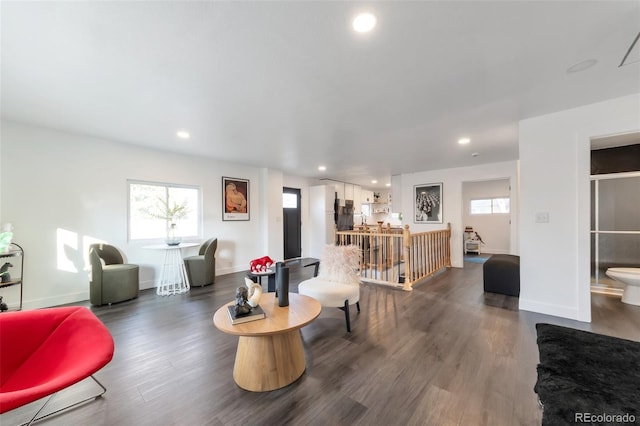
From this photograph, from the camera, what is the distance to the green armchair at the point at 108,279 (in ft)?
11.5

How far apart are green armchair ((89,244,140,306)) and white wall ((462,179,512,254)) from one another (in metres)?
8.49

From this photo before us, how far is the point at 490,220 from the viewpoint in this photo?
7898mm

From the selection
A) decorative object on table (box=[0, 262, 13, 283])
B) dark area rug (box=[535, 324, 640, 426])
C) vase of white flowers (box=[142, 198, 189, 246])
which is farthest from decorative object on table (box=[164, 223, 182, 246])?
dark area rug (box=[535, 324, 640, 426])

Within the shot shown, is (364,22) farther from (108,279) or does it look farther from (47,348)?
(108,279)

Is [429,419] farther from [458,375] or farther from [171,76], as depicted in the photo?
[171,76]

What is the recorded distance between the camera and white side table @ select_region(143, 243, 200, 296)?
13.8ft

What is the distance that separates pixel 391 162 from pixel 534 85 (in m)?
3.25

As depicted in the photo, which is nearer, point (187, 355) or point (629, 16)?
point (629, 16)

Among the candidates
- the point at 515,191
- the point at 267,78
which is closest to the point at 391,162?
the point at 515,191

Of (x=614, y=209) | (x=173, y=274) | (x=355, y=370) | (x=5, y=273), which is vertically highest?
(x=614, y=209)

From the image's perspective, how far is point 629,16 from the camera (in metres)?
1.55

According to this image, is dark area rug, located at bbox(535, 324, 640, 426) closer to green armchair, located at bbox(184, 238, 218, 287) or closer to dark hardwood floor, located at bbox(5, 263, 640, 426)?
dark hardwood floor, located at bbox(5, 263, 640, 426)

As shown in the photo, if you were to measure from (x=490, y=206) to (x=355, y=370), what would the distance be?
26.5 ft

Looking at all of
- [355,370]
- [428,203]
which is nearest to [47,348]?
[355,370]
